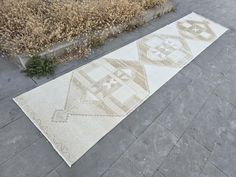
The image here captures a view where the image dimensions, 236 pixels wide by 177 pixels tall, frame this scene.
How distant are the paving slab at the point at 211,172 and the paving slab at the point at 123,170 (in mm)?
618

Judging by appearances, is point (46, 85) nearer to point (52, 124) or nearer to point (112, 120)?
point (52, 124)

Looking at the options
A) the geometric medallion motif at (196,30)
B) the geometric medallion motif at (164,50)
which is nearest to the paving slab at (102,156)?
the geometric medallion motif at (164,50)

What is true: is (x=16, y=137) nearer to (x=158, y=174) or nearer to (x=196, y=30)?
(x=158, y=174)

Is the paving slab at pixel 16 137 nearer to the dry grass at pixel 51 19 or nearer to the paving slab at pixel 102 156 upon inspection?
the paving slab at pixel 102 156

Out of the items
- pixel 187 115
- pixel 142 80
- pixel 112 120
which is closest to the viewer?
pixel 112 120

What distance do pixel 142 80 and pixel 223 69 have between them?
1.30 metres

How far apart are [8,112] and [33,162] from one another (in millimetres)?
647

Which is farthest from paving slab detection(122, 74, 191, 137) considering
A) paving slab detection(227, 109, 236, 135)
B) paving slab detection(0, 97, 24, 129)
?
paving slab detection(0, 97, 24, 129)

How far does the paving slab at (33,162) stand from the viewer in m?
1.79

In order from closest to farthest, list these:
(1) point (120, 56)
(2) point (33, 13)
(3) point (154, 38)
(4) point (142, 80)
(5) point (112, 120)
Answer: (5) point (112, 120)
(4) point (142, 80)
(1) point (120, 56)
(2) point (33, 13)
(3) point (154, 38)

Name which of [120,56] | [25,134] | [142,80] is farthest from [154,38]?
[25,134]

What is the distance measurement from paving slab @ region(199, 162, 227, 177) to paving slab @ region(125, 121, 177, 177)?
14.4 inches

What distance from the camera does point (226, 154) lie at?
2.18 m

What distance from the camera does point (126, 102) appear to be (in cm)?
247
